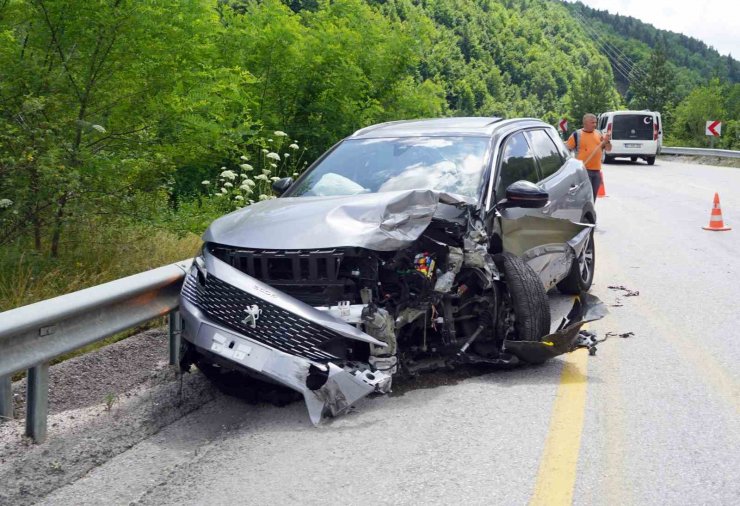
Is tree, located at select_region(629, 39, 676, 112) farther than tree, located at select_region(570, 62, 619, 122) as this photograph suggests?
Yes

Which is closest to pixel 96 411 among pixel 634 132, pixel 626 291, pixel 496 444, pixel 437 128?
pixel 496 444

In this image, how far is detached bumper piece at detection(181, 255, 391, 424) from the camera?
15.7 ft

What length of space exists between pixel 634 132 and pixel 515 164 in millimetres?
29598

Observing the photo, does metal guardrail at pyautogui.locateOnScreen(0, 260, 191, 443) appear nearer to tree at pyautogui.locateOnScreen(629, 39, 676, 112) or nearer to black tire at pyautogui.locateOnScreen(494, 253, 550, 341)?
black tire at pyautogui.locateOnScreen(494, 253, 550, 341)

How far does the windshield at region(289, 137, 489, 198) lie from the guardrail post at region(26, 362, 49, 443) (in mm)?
2889

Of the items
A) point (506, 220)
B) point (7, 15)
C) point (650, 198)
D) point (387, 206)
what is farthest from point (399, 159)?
point (650, 198)

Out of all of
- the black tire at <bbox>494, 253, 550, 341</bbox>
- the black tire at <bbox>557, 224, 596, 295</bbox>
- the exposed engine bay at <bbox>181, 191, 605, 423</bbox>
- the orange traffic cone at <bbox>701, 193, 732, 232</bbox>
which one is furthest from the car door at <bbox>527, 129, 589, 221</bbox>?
the orange traffic cone at <bbox>701, 193, 732, 232</bbox>

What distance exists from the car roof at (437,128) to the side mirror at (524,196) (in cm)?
89

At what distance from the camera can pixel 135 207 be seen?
7.86 meters

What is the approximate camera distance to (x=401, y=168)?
270 inches

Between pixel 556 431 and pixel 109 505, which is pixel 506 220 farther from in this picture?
pixel 109 505

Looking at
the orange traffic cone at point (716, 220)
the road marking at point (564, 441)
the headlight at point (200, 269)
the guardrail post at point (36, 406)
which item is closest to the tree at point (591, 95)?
the orange traffic cone at point (716, 220)

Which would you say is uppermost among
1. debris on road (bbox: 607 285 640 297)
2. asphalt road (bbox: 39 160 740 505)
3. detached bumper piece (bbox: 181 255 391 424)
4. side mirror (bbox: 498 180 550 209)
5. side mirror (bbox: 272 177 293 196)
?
side mirror (bbox: 498 180 550 209)

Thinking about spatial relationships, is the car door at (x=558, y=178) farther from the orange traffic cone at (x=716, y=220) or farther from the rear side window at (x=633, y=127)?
the rear side window at (x=633, y=127)
